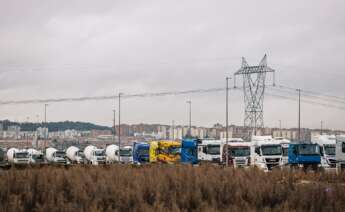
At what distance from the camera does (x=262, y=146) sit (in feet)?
157

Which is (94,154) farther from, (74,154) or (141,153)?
(141,153)

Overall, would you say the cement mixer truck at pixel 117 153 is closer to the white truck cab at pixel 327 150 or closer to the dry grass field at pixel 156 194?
the white truck cab at pixel 327 150

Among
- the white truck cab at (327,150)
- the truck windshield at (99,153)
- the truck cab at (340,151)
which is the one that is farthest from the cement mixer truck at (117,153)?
the truck cab at (340,151)

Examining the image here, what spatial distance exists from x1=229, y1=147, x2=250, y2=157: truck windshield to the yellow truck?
22.1ft

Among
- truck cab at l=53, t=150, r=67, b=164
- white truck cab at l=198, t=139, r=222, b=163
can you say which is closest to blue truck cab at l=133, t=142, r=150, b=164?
white truck cab at l=198, t=139, r=222, b=163

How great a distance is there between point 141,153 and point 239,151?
49.4 feet

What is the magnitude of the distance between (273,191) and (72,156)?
2396 inches

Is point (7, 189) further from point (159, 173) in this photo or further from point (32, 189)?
point (159, 173)

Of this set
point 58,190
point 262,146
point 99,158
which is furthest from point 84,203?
point 99,158

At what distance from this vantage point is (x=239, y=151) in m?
50.5

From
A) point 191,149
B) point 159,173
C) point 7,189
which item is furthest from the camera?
point 191,149

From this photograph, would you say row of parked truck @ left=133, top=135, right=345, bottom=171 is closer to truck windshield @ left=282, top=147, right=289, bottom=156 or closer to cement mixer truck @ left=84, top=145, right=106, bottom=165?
truck windshield @ left=282, top=147, right=289, bottom=156

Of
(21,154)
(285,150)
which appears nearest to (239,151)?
(285,150)

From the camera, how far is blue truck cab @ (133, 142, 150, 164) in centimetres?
6143
